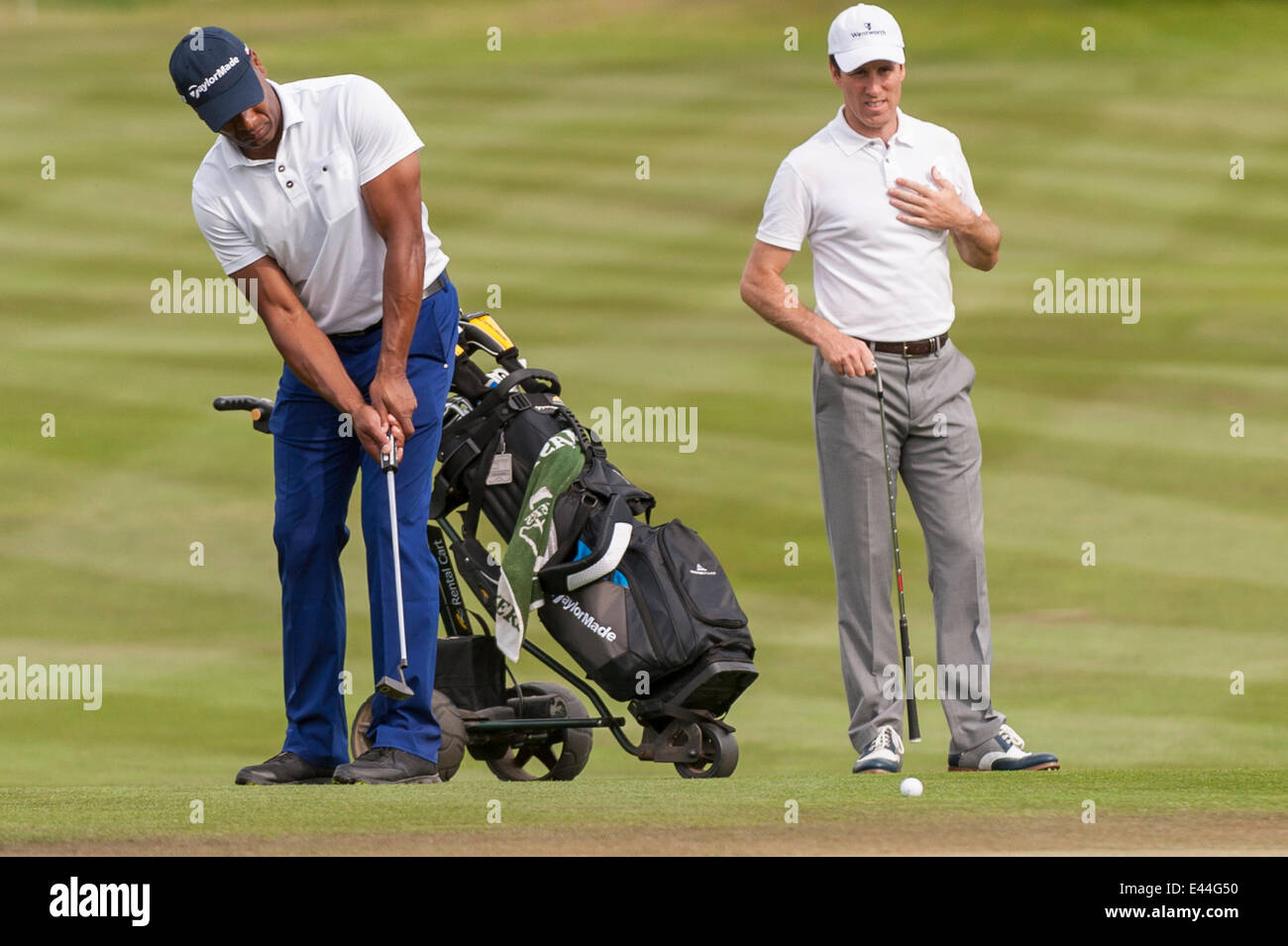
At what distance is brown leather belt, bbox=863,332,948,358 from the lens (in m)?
5.92

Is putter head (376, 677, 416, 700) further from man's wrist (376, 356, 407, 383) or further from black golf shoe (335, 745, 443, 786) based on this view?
man's wrist (376, 356, 407, 383)

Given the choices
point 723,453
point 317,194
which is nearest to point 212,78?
point 317,194

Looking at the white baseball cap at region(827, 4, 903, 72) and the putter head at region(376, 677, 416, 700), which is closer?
the putter head at region(376, 677, 416, 700)

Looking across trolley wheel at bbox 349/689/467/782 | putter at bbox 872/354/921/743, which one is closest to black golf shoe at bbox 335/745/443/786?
trolley wheel at bbox 349/689/467/782

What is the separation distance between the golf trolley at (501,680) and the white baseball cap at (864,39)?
1.21 meters

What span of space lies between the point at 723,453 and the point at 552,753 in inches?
232

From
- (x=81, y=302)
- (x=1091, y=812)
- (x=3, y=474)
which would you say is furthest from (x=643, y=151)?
(x=1091, y=812)

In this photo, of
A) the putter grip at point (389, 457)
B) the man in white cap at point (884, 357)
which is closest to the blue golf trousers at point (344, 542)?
the putter grip at point (389, 457)

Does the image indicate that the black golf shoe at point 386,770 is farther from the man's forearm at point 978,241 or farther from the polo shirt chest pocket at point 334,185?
the man's forearm at point 978,241

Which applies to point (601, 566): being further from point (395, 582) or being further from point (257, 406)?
point (257, 406)

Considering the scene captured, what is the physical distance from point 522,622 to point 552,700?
60 centimetres

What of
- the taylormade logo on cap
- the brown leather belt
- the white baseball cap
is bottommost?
the brown leather belt

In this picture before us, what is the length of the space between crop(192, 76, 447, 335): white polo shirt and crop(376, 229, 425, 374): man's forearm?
14cm

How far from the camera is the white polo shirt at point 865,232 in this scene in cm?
590
